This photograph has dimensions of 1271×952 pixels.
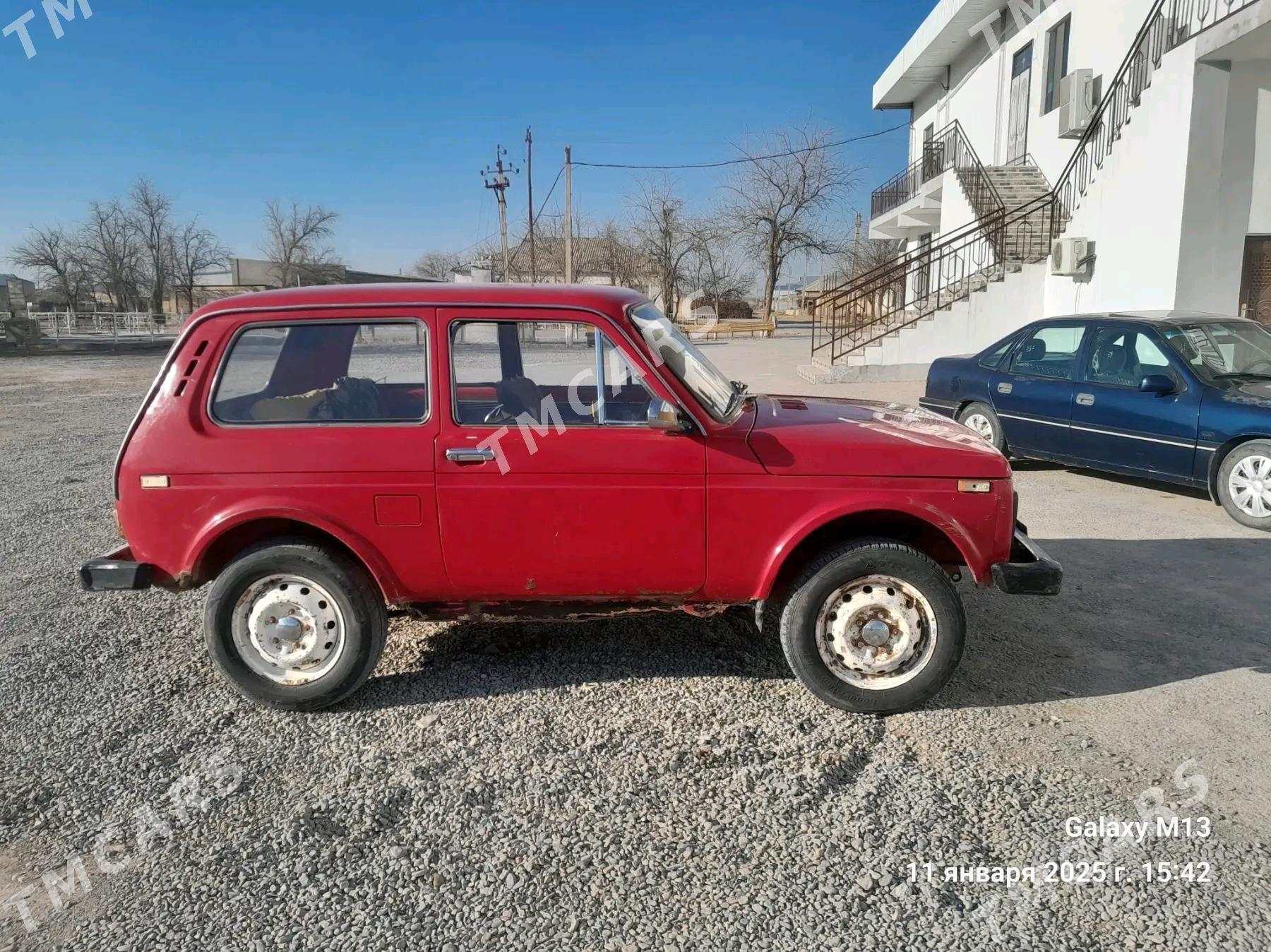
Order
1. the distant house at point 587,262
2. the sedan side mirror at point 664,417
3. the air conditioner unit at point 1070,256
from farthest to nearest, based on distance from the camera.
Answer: the distant house at point 587,262 < the air conditioner unit at point 1070,256 < the sedan side mirror at point 664,417

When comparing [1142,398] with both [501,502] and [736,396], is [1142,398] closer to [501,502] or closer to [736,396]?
[736,396]

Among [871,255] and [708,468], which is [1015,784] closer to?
[708,468]

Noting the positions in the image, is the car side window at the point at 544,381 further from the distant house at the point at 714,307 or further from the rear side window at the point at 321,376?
the distant house at the point at 714,307

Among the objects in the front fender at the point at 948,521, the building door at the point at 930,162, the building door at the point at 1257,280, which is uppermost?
the building door at the point at 930,162

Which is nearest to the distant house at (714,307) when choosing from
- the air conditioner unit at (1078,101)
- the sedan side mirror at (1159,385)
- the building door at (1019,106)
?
the building door at (1019,106)

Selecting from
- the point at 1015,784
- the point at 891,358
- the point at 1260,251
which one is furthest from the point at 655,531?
the point at 891,358

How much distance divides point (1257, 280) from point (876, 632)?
14.1 metres

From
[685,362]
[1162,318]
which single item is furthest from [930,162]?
[685,362]

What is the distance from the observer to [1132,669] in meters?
4.26

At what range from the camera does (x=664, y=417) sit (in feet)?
11.9

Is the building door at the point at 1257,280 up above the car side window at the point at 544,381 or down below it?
above

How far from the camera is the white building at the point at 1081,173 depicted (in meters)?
12.3

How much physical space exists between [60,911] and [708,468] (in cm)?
267

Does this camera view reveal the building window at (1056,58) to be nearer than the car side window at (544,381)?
No
